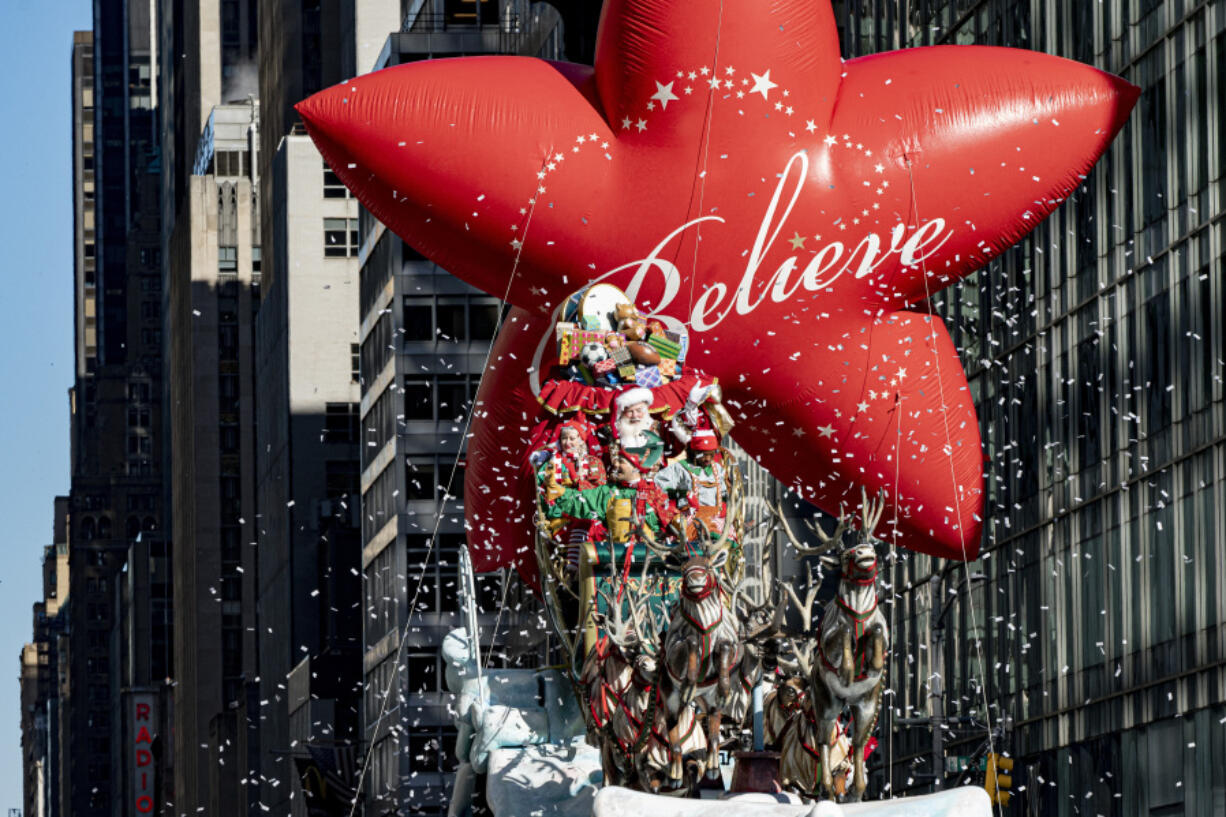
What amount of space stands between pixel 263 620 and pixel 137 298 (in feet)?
270

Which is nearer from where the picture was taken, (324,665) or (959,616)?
(959,616)

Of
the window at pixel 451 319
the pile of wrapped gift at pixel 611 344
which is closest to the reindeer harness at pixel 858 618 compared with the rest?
the pile of wrapped gift at pixel 611 344

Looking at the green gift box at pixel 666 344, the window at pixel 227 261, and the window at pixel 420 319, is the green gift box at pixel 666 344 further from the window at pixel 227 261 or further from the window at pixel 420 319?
the window at pixel 227 261

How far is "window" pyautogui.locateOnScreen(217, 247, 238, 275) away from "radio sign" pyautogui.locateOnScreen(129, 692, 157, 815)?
64.2 ft

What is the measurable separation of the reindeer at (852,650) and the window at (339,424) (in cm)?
6981

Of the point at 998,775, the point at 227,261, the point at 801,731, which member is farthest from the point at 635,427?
the point at 227,261

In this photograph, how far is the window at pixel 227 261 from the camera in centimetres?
12169

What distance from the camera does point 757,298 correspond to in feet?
73.9

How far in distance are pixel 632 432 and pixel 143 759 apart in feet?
341

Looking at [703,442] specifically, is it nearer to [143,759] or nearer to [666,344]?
[666,344]

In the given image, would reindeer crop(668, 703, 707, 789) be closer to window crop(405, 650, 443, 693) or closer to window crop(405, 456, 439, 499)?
window crop(405, 650, 443, 693)

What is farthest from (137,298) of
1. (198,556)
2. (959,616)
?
(959,616)

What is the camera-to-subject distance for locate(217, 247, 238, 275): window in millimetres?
121688

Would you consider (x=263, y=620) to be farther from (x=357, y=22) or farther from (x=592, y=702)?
(x=592, y=702)
